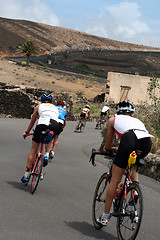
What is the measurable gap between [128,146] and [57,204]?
7.64 feet

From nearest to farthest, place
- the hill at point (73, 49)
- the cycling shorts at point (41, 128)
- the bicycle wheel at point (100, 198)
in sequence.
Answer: the bicycle wheel at point (100, 198) < the cycling shorts at point (41, 128) < the hill at point (73, 49)

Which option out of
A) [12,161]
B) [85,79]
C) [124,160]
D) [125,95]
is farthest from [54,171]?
[85,79]

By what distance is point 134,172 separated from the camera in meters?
5.42

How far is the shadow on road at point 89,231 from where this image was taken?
5.44 meters

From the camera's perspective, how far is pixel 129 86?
48594mm

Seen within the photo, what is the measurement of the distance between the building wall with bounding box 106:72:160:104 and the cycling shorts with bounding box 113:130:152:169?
4274cm

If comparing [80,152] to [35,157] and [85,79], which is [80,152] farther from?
[85,79]

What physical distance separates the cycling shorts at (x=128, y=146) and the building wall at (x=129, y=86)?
4274cm

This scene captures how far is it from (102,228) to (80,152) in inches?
341

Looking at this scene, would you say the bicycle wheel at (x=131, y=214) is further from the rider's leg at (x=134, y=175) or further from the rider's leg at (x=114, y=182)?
the rider's leg at (x=134, y=175)

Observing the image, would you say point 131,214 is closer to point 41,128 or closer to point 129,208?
point 129,208

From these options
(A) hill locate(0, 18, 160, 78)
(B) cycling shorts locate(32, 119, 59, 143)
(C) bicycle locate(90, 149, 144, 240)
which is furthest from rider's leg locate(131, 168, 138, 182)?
(A) hill locate(0, 18, 160, 78)

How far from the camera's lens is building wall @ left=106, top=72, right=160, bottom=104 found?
47.7 m

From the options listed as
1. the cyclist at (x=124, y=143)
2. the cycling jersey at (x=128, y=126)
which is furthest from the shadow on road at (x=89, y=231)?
the cycling jersey at (x=128, y=126)
